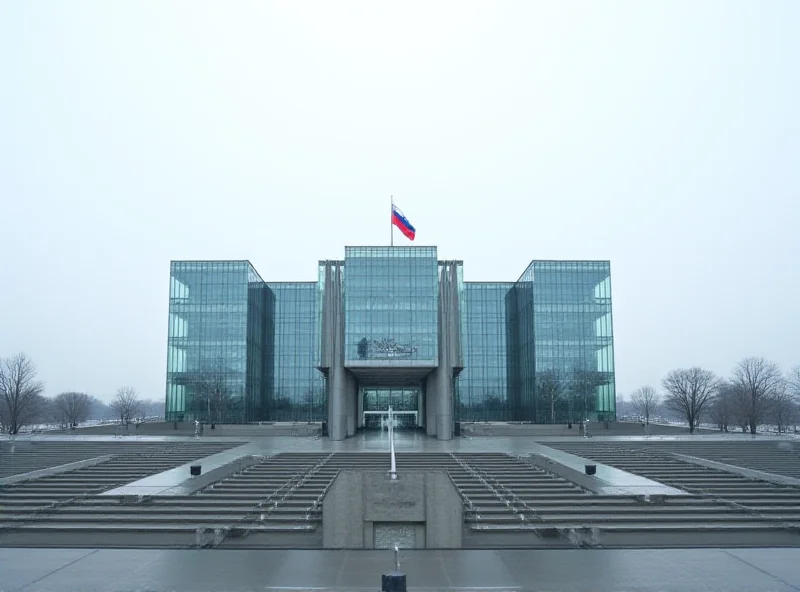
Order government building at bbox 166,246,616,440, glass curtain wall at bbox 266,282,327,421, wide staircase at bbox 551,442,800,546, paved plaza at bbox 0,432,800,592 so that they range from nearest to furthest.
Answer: paved plaza at bbox 0,432,800,592 → wide staircase at bbox 551,442,800,546 → government building at bbox 166,246,616,440 → glass curtain wall at bbox 266,282,327,421

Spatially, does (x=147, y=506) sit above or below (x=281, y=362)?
below

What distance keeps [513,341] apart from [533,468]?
74.3 meters

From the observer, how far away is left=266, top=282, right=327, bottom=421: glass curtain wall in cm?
10562

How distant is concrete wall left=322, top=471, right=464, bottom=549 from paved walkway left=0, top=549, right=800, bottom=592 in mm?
501

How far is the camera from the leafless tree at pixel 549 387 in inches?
3573

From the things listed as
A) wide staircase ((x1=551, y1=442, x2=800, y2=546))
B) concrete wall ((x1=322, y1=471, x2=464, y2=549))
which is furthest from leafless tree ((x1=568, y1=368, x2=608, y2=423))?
concrete wall ((x1=322, y1=471, x2=464, y2=549))

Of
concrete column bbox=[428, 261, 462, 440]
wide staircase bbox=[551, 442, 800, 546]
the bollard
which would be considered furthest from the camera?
concrete column bbox=[428, 261, 462, 440]

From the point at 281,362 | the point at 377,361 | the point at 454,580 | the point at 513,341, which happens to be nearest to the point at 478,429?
the point at 377,361

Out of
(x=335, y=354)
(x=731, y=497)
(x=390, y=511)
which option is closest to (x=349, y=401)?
(x=335, y=354)

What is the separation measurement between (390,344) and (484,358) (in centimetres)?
4875

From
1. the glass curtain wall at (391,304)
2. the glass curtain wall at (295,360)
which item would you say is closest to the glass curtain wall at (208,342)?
the glass curtain wall at (295,360)

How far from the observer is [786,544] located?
1650 cm

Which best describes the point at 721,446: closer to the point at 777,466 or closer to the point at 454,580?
the point at 777,466

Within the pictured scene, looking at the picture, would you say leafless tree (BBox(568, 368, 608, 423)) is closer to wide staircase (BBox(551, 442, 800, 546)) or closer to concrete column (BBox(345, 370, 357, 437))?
concrete column (BBox(345, 370, 357, 437))
